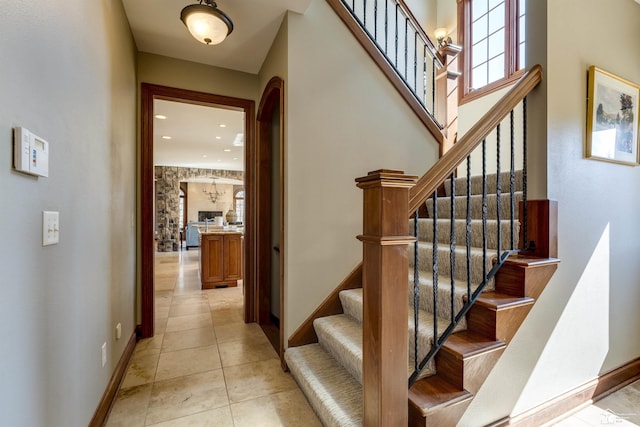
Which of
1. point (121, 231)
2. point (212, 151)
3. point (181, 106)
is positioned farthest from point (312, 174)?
point (212, 151)

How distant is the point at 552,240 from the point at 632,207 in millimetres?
1008

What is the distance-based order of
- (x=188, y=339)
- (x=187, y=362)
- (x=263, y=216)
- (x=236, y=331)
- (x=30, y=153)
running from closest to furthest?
(x=30, y=153) → (x=187, y=362) → (x=188, y=339) → (x=236, y=331) → (x=263, y=216)

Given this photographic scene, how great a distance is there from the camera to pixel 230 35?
250 centimetres

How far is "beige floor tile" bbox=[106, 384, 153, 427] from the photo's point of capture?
64.8 inches

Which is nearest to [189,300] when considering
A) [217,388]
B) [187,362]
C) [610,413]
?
[187,362]

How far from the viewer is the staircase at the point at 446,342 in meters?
1.34

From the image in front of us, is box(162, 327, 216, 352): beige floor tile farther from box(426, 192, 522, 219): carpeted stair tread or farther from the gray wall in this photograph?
box(426, 192, 522, 219): carpeted stair tread

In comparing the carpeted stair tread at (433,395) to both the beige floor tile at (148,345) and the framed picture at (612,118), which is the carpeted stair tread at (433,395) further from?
the beige floor tile at (148,345)

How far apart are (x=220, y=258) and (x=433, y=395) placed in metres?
3.98

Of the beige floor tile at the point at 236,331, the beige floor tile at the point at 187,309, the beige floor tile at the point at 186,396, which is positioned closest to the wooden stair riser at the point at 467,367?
the beige floor tile at the point at 186,396

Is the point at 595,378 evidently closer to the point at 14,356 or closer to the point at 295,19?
the point at 14,356

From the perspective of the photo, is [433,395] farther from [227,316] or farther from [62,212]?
[227,316]

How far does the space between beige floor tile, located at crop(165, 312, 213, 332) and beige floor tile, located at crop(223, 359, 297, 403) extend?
1065 millimetres

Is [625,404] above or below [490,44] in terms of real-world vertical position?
below
